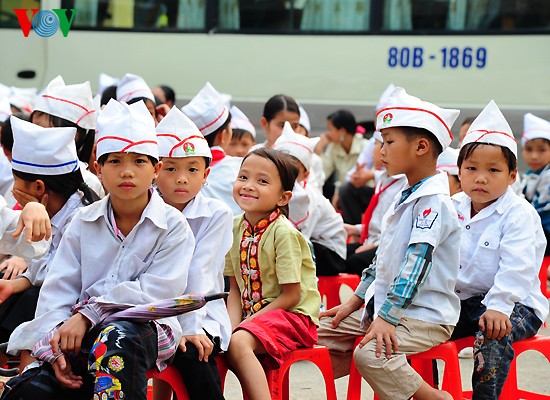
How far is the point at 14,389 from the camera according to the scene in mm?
3379

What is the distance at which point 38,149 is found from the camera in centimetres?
401

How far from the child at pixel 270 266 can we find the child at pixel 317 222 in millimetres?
1282

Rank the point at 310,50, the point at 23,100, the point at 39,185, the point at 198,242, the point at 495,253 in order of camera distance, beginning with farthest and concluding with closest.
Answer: the point at 310,50, the point at 23,100, the point at 495,253, the point at 39,185, the point at 198,242

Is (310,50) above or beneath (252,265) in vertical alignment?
above

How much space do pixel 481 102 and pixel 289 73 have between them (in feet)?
6.08

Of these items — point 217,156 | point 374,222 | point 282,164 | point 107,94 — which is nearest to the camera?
point 282,164

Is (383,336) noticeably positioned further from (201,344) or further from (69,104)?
(69,104)

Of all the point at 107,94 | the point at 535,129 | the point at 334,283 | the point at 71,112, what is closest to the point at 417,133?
the point at 334,283

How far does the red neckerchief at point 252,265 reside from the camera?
416cm

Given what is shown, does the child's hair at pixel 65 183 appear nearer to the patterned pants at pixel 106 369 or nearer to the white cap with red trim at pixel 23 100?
the patterned pants at pixel 106 369

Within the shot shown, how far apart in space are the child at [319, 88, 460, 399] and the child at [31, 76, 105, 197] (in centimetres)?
185

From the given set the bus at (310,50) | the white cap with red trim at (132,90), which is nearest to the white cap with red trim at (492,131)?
the white cap with red trim at (132,90)

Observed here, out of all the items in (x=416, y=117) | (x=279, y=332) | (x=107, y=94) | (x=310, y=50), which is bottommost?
(x=279, y=332)

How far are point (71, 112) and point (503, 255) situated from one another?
2323 mm
